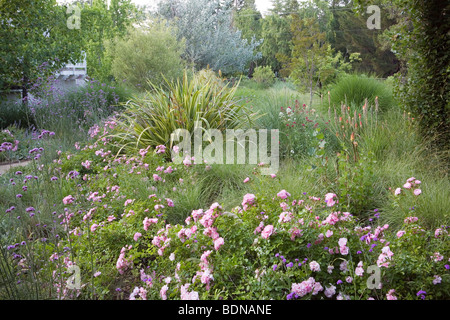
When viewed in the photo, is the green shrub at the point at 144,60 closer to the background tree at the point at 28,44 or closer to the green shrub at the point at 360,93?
the background tree at the point at 28,44

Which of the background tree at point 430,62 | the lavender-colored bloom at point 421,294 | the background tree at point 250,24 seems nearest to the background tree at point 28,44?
the background tree at point 430,62

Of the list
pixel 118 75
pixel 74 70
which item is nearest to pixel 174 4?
pixel 74 70

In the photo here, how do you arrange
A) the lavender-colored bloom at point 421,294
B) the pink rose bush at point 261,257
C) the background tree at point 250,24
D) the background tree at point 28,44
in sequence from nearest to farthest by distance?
the lavender-colored bloom at point 421,294 → the pink rose bush at point 261,257 → the background tree at point 28,44 → the background tree at point 250,24

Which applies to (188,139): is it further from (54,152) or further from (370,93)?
(370,93)

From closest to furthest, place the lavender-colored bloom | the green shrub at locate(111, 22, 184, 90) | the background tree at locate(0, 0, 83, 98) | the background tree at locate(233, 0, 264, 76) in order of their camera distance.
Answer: the lavender-colored bloom < the background tree at locate(0, 0, 83, 98) < the green shrub at locate(111, 22, 184, 90) < the background tree at locate(233, 0, 264, 76)

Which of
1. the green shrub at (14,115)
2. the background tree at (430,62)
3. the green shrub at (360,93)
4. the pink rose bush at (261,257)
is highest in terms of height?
the background tree at (430,62)

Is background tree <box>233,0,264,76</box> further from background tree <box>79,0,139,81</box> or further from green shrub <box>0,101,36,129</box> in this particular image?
green shrub <box>0,101,36,129</box>

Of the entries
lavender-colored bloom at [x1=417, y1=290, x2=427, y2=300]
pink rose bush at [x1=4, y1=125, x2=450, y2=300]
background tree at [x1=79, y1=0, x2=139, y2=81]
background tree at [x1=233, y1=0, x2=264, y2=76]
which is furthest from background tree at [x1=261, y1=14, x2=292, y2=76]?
lavender-colored bloom at [x1=417, y1=290, x2=427, y2=300]

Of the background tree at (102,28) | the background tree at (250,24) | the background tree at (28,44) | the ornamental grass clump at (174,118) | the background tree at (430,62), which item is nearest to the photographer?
the background tree at (430,62)

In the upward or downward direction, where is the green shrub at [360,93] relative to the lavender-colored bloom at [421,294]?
upward

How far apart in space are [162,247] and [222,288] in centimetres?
43

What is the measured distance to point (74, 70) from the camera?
1512 centimetres

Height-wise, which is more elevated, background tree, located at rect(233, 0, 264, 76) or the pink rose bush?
background tree, located at rect(233, 0, 264, 76)

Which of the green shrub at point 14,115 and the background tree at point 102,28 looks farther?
the background tree at point 102,28
